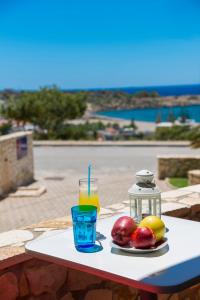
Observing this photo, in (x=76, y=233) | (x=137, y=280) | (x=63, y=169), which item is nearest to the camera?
(x=137, y=280)

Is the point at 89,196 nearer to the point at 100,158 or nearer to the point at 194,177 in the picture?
the point at 194,177

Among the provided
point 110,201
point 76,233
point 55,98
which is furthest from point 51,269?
point 55,98

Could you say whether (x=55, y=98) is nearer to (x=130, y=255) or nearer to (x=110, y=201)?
(x=110, y=201)

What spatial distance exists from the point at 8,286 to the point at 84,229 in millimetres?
621

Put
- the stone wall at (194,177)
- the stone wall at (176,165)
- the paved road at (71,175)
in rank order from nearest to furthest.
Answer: the paved road at (71,175), the stone wall at (194,177), the stone wall at (176,165)

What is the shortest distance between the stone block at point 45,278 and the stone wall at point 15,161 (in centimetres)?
963

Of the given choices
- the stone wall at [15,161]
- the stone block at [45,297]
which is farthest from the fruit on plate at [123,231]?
the stone wall at [15,161]

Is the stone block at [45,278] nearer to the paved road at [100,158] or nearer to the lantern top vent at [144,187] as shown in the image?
the lantern top vent at [144,187]

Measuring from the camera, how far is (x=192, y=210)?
393cm

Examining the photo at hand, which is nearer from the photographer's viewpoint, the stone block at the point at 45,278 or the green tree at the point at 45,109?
the stone block at the point at 45,278

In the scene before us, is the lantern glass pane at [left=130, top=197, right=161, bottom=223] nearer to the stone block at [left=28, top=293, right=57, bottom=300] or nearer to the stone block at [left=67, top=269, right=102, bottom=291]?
the stone block at [left=67, top=269, right=102, bottom=291]

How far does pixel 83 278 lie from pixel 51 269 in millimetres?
238

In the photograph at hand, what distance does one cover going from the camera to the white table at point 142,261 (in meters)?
2.05

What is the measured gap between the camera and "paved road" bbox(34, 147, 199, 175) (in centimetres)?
1694
